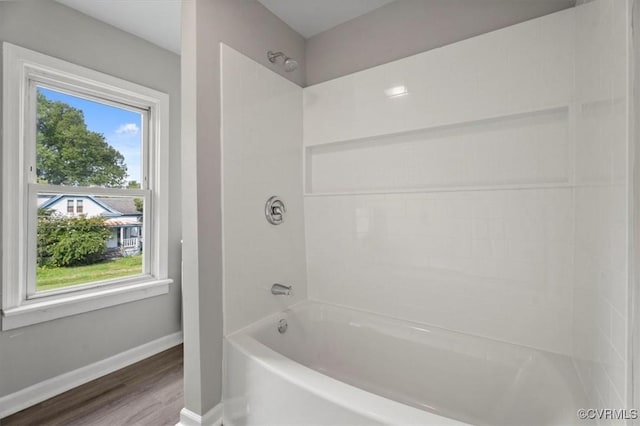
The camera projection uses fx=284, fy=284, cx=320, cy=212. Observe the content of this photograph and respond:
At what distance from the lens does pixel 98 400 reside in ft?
6.09

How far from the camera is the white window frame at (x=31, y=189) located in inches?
69.2

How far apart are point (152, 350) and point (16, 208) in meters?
1.45

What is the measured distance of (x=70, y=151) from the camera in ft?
6.90

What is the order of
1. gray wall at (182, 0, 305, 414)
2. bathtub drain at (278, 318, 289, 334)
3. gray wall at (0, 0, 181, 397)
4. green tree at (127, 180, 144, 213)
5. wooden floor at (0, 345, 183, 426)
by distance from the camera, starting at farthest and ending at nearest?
green tree at (127, 180, 144, 213) → bathtub drain at (278, 318, 289, 334) → gray wall at (0, 0, 181, 397) → wooden floor at (0, 345, 183, 426) → gray wall at (182, 0, 305, 414)

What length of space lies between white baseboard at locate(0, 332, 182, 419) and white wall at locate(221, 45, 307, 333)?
1261 millimetres

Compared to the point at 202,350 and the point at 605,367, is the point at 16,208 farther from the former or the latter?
the point at 605,367

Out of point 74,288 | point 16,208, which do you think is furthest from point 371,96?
point 74,288

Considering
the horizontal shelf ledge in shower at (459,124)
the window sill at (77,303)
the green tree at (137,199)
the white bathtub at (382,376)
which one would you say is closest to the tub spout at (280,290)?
the white bathtub at (382,376)

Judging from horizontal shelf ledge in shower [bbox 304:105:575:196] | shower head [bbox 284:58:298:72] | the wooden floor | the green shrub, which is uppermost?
shower head [bbox 284:58:298:72]

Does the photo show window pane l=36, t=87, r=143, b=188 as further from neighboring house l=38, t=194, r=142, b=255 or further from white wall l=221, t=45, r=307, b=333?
white wall l=221, t=45, r=307, b=333

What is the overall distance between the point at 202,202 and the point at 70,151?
54.6 inches

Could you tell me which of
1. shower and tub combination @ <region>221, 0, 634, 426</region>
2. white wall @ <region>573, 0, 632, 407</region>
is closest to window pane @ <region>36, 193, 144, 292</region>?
shower and tub combination @ <region>221, 0, 634, 426</region>

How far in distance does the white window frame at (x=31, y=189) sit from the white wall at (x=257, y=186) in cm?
120

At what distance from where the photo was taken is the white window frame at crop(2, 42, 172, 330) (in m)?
1.76
